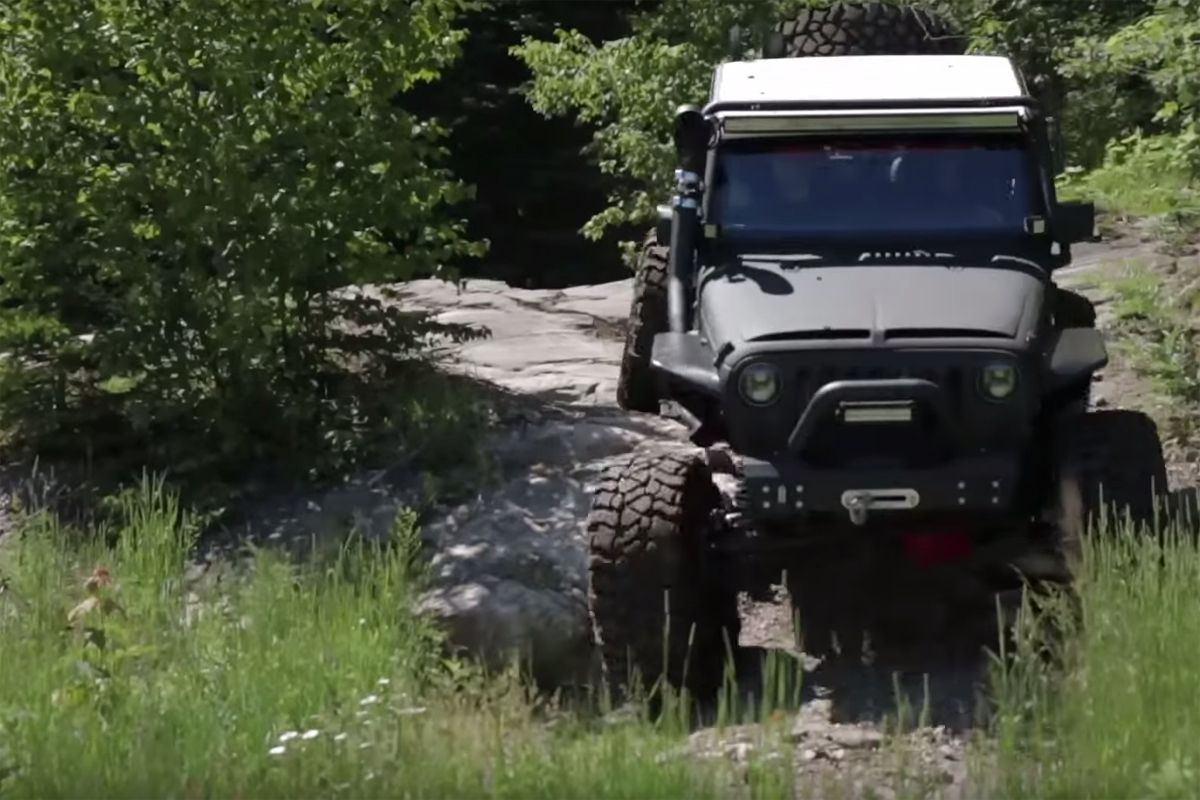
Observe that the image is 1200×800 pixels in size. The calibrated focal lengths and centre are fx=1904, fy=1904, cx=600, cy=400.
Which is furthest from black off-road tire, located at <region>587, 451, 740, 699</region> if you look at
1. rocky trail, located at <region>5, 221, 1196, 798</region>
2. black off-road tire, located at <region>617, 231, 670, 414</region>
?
black off-road tire, located at <region>617, 231, 670, 414</region>

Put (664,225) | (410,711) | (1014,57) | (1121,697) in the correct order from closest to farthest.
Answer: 1. (1121,697)
2. (410,711)
3. (664,225)
4. (1014,57)

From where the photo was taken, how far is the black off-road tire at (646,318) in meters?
8.59

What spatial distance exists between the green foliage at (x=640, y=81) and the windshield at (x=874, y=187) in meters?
3.90

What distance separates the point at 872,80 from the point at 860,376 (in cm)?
221

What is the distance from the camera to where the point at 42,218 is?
28.8 ft

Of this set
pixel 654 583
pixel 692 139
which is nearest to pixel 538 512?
pixel 692 139

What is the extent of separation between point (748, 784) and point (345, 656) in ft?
5.25

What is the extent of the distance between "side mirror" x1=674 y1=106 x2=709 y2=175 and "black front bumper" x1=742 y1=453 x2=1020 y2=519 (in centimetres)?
181

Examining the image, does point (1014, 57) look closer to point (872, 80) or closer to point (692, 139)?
point (872, 80)

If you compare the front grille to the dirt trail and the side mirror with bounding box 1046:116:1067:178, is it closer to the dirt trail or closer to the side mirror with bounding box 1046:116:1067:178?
the dirt trail

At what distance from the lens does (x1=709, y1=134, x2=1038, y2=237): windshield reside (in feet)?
23.7

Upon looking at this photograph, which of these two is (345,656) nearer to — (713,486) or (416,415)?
(713,486)

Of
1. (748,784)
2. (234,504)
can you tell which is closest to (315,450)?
(234,504)

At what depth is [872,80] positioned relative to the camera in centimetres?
804
